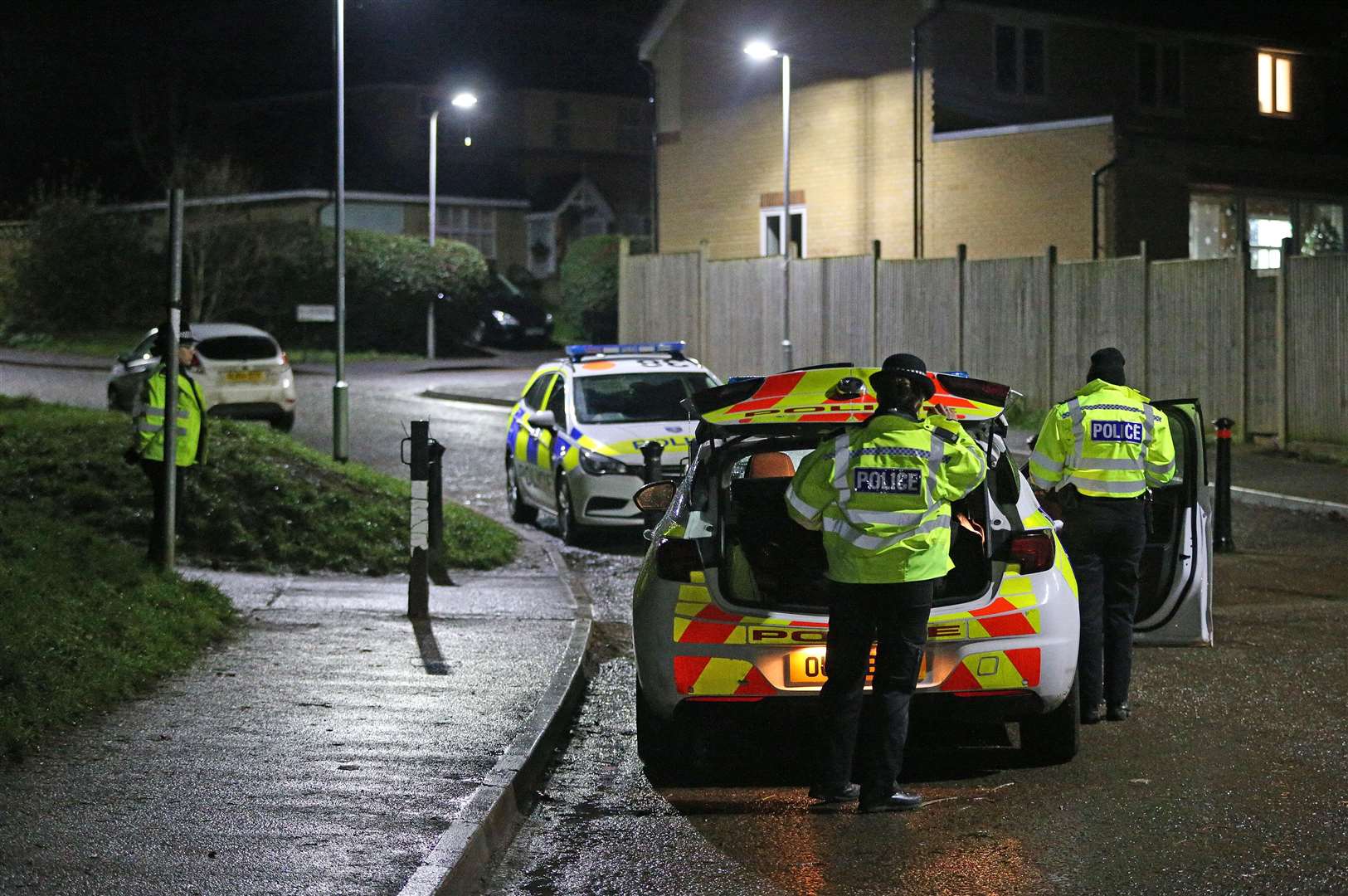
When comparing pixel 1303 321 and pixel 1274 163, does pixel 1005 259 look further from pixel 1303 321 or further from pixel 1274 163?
pixel 1274 163

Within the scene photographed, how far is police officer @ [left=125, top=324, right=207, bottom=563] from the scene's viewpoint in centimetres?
1213

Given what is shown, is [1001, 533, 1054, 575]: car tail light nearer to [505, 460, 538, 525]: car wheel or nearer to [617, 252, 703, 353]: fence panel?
[505, 460, 538, 525]: car wheel

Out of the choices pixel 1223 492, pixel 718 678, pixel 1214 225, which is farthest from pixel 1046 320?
pixel 718 678

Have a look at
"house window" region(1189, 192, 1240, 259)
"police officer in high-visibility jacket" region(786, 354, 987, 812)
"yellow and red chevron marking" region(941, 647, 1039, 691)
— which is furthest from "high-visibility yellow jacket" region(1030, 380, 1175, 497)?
"house window" region(1189, 192, 1240, 259)

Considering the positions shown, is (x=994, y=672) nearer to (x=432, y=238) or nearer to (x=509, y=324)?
(x=432, y=238)

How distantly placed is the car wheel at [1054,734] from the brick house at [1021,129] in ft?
81.3

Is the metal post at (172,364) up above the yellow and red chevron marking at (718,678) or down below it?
above

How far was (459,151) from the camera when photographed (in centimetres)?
6278

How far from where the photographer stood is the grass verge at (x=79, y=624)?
7797 millimetres

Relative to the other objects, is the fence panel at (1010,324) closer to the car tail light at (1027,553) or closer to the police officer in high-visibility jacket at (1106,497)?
the police officer in high-visibility jacket at (1106,497)

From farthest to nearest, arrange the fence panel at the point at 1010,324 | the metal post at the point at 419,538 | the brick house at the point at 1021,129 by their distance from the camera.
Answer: the brick house at the point at 1021,129 < the fence panel at the point at 1010,324 < the metal post at the point at 419,538

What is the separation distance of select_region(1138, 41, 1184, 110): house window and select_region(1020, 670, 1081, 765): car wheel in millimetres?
31623

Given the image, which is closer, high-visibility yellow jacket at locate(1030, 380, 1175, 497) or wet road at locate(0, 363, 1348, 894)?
wet road at locate(0, 363, 1348, 894)

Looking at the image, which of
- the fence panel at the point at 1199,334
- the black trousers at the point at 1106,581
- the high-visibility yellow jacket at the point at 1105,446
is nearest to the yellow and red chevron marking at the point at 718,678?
the black trousers at the point at 1106,581
